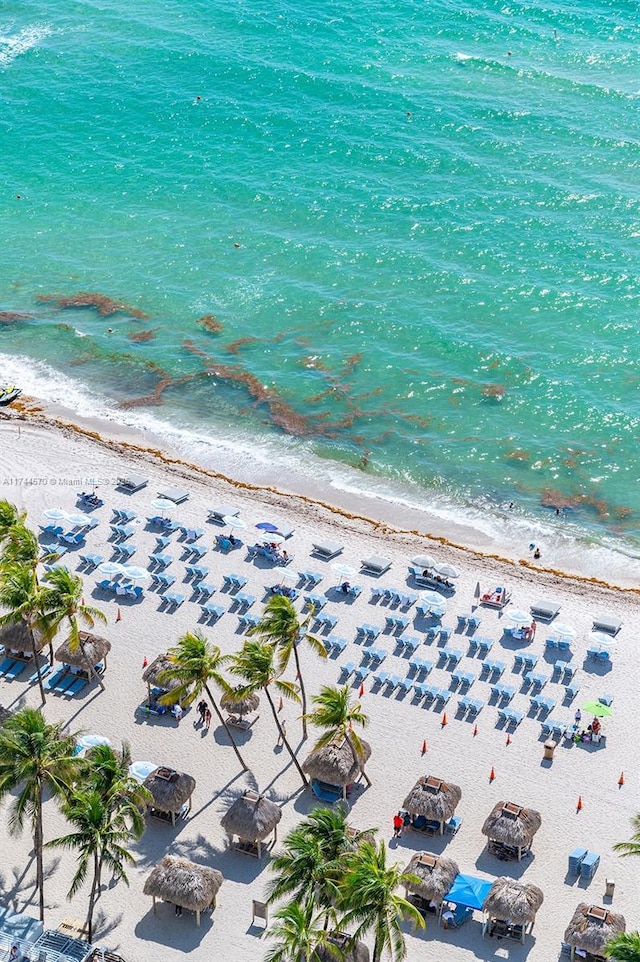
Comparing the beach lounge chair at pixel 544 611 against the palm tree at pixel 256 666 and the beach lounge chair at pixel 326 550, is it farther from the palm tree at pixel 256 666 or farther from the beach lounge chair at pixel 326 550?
the palm tree at pixel 256 666

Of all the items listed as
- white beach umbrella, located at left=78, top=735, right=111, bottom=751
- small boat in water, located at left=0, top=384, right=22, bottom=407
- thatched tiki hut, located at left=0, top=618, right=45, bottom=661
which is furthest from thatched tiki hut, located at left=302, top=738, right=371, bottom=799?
small boat in water, located at left=0, top=384, right=22, bottom=407

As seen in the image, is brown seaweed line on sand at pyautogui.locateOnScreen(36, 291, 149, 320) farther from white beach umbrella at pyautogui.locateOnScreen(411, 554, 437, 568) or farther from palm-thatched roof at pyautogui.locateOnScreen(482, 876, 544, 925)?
palm-thatched roof at pyautogui.locateOnScreen(482, 876, 544, 925)

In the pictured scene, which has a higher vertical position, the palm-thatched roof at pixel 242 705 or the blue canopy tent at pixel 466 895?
the palm-thatched roof at pixel 242 705

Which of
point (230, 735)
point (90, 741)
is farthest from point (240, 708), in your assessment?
point (90, 741)

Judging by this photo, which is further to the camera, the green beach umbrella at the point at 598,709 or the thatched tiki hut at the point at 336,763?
the green beach umbrella at the point at 598,709

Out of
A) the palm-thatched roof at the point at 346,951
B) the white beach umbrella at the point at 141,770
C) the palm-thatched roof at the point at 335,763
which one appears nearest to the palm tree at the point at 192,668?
the white beach umbrella at the point at 141,770

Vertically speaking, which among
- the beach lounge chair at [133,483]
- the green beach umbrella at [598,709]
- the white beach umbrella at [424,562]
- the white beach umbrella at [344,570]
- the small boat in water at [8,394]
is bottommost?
the beach lounge chair at [133,483]

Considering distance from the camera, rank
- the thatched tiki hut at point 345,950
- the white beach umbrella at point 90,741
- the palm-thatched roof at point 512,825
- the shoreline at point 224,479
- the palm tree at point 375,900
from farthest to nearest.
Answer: the shoreline at point 224,479 → the white beach umbrella at point 90,741 → the palm-thatched roof at point 512,825 → the thatched tiki hut at point 345,950 → the palm tree at point 375,900

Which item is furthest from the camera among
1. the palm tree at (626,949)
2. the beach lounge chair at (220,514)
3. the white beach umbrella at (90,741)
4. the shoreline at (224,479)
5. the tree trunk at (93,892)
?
the beach lounge chair at (220,514)
